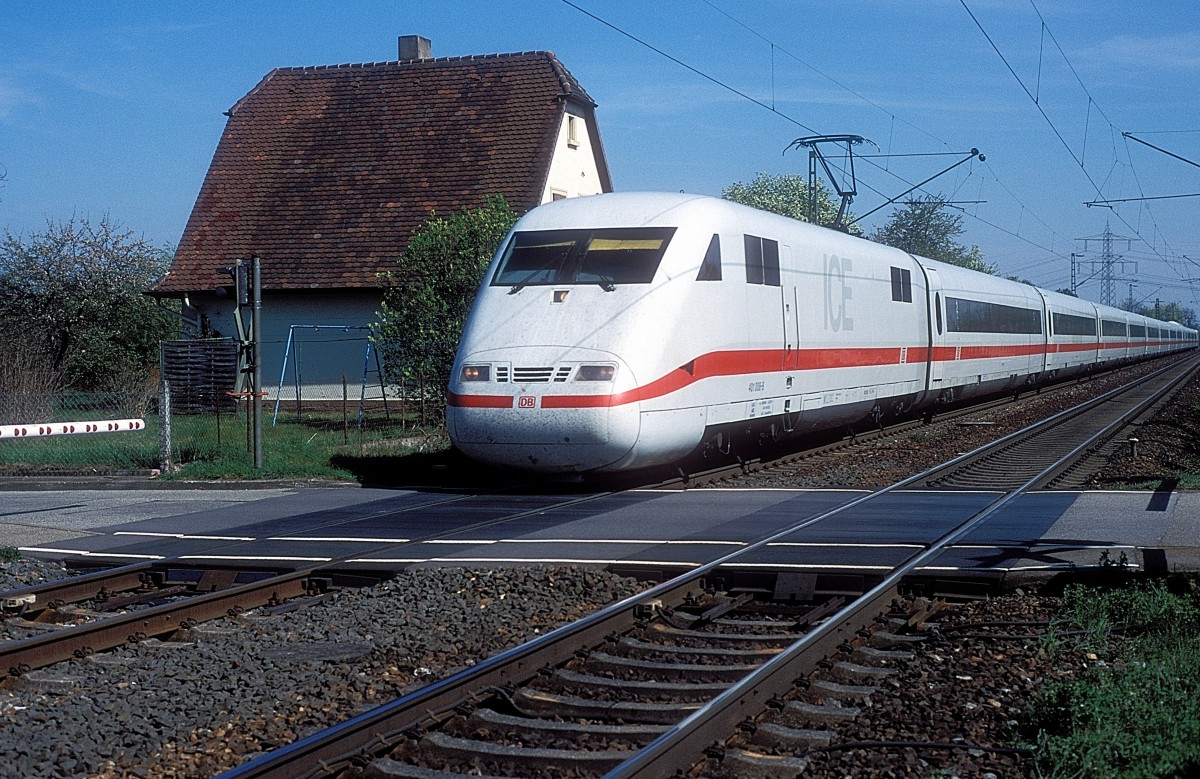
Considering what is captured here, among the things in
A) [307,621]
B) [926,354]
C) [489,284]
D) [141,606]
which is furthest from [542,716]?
[926,354]

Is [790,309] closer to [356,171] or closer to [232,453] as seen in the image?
[232,453]

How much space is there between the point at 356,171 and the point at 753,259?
20.1 meters

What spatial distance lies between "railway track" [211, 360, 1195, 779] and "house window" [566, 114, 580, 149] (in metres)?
26.8

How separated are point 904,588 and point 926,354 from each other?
16.9 m

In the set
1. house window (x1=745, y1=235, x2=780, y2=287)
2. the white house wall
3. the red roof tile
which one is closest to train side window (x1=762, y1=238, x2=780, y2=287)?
house window (x1=745, y1=235, x2=780, y2=287)

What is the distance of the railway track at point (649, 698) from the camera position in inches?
205

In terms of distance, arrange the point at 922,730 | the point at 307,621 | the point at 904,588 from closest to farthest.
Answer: the point at 922,730
the point at 307,621
the point at 904,588

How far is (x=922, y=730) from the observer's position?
5699 millimetres

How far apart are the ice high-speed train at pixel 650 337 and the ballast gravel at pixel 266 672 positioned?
4.68 meters

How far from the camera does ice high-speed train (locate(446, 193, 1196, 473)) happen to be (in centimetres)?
1411

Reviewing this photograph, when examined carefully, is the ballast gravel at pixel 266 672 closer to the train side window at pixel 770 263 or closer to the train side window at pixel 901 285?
the train side window at pixel 770 263

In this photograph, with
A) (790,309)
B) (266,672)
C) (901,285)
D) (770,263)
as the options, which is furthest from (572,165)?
(266,672)

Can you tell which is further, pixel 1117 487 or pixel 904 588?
pixel 1117 487

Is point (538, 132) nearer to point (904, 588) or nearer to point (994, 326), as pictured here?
point (994, 326)
